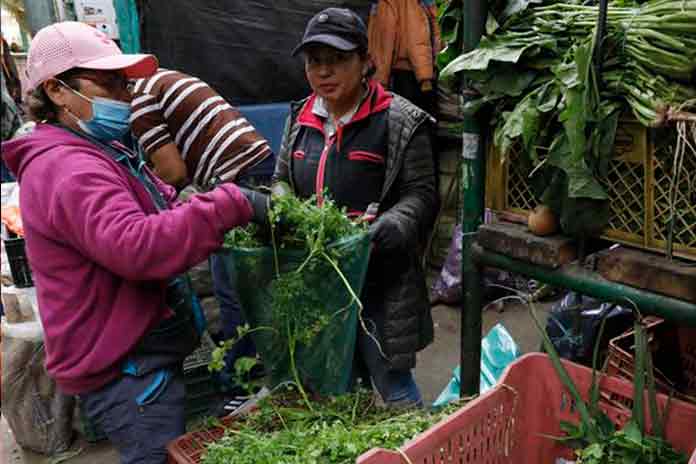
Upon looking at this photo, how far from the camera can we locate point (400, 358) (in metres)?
2.45

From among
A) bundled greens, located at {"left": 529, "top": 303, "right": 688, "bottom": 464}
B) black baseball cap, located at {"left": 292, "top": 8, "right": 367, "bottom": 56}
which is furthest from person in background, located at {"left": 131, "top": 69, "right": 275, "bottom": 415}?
bundled greens, located at {"left": 529, "top": 303, "right": 688, "bottom": 464}

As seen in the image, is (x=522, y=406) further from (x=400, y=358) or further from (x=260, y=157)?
(x=260, y=157)

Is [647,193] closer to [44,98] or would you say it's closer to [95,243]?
[95,243]

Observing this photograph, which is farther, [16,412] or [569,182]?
[16,412]

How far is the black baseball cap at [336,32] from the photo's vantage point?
2266 mm

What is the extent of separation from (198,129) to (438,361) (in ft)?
7.31

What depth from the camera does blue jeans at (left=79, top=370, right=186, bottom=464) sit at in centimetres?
186

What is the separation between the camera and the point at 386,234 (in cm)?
Result: 217

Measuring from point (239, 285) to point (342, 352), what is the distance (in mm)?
390

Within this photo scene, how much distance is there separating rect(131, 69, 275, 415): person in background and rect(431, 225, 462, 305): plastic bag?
6.89 feet

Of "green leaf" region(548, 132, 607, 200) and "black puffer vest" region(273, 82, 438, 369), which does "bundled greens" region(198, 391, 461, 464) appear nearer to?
"black puffer vest" region(273, 82, 438, 369)

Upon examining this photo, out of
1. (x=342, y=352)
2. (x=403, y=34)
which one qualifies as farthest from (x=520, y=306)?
(x=342, y=352)

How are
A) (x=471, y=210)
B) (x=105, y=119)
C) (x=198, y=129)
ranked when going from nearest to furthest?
(x=105, y=119) < (x=471, y=210) < (x=198, y=129)

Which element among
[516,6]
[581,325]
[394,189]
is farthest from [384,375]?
[516,6]
